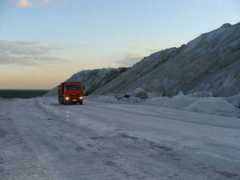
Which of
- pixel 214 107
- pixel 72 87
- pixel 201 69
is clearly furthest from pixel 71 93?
pixel 201 69

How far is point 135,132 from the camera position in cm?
1442

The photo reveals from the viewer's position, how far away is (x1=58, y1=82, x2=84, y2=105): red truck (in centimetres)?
4050

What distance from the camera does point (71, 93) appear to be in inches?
1607

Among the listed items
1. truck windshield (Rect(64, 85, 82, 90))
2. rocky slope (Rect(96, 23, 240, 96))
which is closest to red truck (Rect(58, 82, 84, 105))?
truck windshield (Rect(64, 85, 82, 90))

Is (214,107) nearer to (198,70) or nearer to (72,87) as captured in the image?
(72,87)

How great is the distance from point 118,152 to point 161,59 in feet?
268

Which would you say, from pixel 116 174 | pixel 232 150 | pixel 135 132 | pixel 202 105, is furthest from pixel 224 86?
pixel 116 174

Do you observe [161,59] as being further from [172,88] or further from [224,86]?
[224,86]

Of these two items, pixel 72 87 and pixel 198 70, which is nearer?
pixel 72 87

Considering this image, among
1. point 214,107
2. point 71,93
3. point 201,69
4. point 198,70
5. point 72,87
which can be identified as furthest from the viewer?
point 198,70

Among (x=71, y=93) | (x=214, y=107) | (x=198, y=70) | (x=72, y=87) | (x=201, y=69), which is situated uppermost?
(x=201, y=69)

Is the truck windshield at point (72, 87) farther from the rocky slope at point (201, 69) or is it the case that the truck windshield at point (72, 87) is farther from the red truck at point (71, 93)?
the rocky slope at point (201, 69)

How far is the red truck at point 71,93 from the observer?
40500 mm

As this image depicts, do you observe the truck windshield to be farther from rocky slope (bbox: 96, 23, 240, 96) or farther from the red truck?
rocky slope (bbox: 96, 23, 240, 96)
